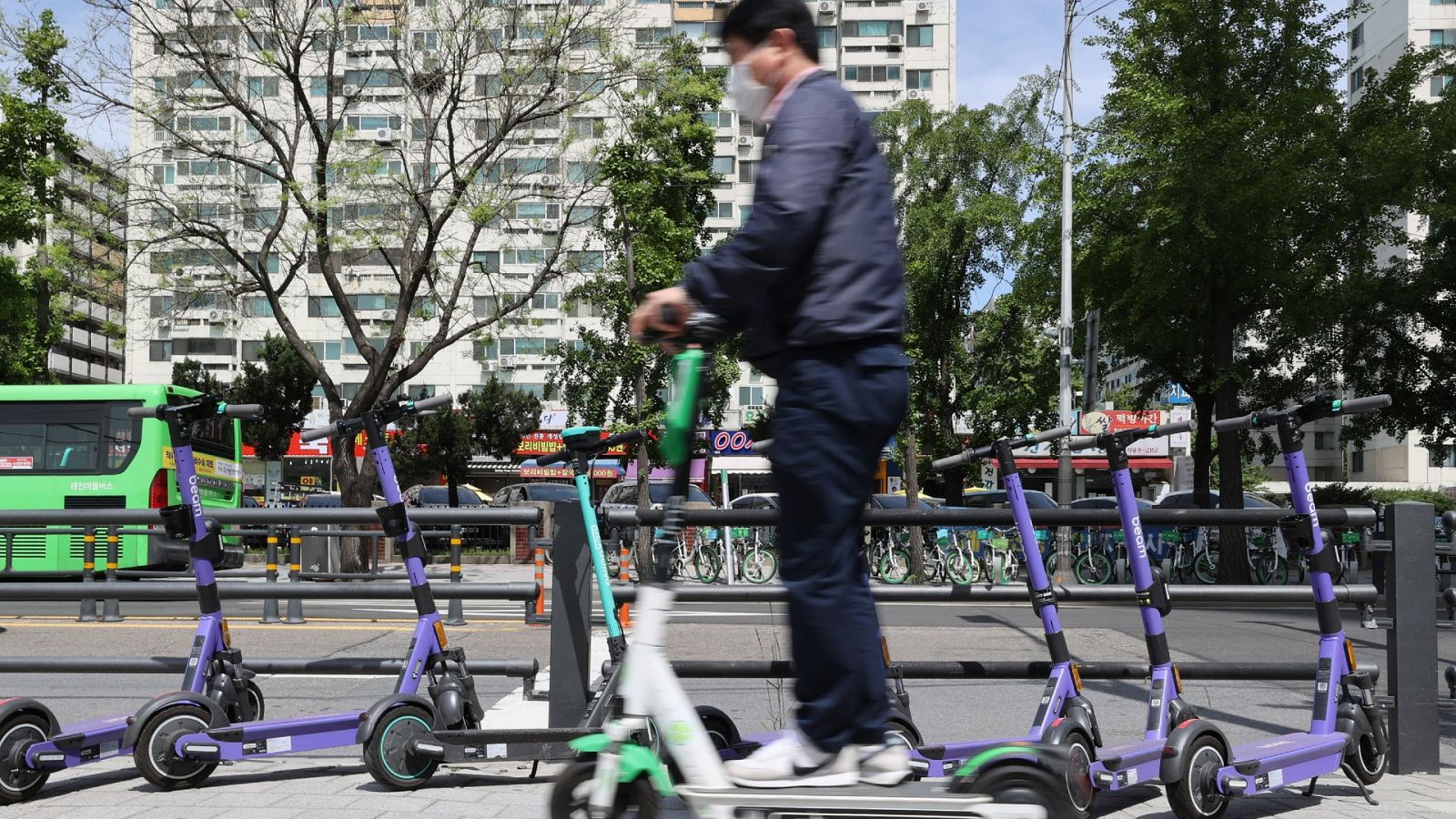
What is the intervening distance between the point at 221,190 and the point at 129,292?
2.39 metres

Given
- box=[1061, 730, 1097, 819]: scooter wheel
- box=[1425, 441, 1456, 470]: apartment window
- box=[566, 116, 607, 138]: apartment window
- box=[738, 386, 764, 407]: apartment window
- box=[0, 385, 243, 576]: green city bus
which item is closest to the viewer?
box=[1061, 730, 1097, 819]: scooter wheel

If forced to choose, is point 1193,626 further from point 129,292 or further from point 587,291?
point 129,292

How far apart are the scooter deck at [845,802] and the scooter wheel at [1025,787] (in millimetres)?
114

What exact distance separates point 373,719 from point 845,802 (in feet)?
7.41

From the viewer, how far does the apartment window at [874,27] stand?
6166 centimetres

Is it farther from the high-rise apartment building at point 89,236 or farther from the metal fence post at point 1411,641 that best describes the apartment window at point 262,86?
the metal fence post at point 1411,641

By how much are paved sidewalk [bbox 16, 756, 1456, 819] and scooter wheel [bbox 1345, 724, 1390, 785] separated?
0.09m

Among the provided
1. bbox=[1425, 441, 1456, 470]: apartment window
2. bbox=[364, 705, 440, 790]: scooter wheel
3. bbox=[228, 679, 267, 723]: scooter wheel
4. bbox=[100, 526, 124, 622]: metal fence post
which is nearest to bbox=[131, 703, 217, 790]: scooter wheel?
bbox=[228, 679, 267, 723]: scooter wheel

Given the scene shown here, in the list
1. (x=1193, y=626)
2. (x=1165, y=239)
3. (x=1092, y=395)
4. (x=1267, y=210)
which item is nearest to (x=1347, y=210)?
(x=1267, y=210)

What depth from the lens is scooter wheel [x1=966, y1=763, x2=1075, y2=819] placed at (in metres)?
2.79

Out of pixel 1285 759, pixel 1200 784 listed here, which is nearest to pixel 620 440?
pixel 1200 784

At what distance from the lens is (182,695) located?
14.1 ft

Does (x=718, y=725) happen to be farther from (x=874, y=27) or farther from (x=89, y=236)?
(x=874, y=27)

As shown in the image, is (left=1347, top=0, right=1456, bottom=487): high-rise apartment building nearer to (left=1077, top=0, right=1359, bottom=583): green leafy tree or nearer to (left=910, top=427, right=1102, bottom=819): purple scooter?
(left=1077, top=0, right=1359, bottom=583): green leafy tree
